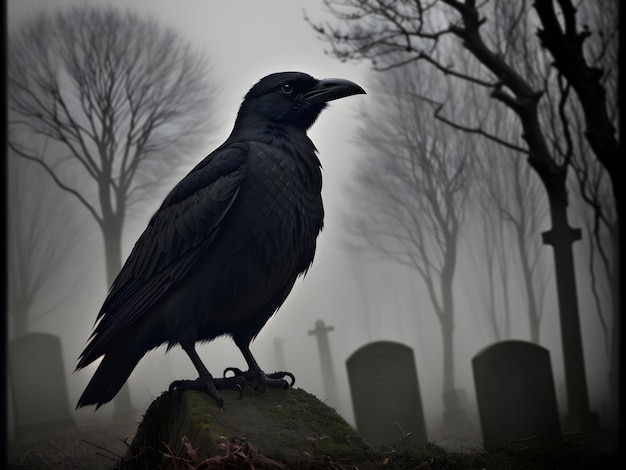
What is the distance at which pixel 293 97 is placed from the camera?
2885mm

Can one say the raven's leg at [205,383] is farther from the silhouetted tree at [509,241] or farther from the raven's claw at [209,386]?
the silhouetted tree at [509,241]

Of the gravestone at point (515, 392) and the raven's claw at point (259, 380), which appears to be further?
the gravestone at point (515, 392)

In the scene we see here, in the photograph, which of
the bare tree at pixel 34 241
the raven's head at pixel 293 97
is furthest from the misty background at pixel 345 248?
the raven's head at pixel 293 97

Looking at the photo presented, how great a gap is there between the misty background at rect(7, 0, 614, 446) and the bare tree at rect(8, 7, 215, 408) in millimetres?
60

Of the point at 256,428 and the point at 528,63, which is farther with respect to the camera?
the point at 528,63

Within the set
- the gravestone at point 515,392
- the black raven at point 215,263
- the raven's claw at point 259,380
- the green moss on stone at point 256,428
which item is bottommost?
the gravestone at point 515,392

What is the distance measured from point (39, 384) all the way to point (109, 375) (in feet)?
6.37

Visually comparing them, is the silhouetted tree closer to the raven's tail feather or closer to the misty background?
the misty background

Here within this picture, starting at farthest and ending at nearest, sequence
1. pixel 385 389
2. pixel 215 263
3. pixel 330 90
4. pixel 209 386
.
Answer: pixel 385 389, pixel 330 90, pixel 215 263, pixel 209 386

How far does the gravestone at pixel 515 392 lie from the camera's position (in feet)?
14.3

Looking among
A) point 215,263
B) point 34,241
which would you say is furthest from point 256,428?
point 34,241

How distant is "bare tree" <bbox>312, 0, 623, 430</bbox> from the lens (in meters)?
4.40

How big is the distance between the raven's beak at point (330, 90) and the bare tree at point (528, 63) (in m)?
1.63

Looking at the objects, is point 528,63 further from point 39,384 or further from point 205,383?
point 39,384
